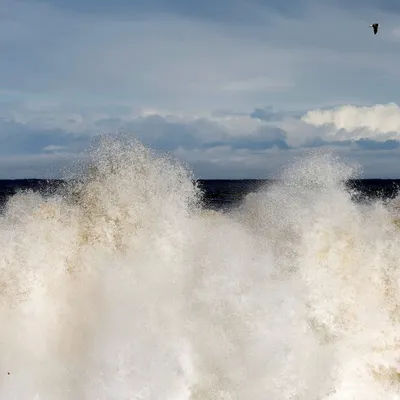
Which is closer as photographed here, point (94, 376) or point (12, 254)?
point (94, 376)

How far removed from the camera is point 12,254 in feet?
36.1

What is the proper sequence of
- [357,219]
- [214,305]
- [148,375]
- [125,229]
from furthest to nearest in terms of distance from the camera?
[357,219] → [125,229] → [214,305] → [148,375]

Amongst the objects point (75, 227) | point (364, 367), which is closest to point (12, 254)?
point (75, 227)

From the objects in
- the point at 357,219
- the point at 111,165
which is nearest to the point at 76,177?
the point at 111,165

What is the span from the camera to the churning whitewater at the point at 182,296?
9.99 m

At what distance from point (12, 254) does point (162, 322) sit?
2827 millimetres

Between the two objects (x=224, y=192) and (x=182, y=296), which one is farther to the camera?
(x=224, y=192)

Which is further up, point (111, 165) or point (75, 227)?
point (111, 165)

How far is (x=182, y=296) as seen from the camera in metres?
10.5

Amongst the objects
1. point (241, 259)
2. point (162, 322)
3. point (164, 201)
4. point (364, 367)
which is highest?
point (164, 201)

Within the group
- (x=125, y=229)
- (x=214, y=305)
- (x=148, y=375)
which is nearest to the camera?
(x=148, y=375)

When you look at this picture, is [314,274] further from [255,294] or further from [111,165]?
[111,165]

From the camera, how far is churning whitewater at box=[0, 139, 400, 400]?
9.99m

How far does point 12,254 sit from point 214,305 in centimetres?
345
